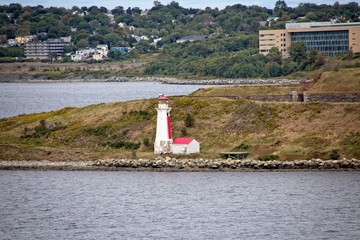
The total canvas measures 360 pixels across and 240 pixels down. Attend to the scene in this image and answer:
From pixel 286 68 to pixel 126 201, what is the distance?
106005 mm

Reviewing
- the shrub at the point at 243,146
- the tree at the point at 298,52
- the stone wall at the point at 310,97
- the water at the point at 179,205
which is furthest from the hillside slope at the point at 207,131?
the tree at the point at 298,52

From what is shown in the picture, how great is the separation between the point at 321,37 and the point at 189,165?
111314 mm

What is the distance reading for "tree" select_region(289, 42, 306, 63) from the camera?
146125 mm

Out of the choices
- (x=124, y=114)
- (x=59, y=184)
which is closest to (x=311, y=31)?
(x=124, y=114)

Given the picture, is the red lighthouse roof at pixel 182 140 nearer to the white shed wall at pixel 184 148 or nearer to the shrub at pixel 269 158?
the white shed wall at pixel 184 148

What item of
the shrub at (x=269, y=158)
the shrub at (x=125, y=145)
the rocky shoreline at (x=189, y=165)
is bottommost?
the rocky shoreline at (x=189, y=165)

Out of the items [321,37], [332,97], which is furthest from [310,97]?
[321,37]

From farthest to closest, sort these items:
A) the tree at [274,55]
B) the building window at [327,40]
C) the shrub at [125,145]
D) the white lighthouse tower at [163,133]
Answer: the tree at [274,55] → the building window at [327,40] → the shrub at [125,145] → the white lighthouse tower at [163,133]

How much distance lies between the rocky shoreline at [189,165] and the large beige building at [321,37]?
102m

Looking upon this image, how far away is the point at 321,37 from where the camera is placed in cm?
15938

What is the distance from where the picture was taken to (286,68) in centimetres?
14812

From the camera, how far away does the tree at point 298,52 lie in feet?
479

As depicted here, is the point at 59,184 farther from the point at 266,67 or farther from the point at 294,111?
the point at 266,67

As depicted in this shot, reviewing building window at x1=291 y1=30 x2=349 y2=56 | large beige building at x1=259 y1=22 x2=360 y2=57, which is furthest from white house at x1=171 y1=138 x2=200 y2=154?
building window at x1=291 y1=30 x2=349 y2=56
